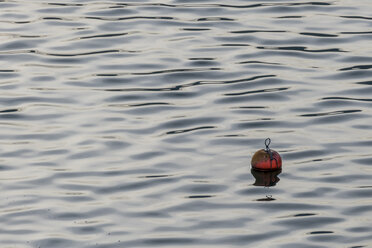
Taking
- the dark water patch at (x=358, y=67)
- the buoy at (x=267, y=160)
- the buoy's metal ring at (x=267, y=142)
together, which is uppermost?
the dark water patch at (x=358, y=67)

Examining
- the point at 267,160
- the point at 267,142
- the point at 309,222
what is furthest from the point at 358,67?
the point at 309,222

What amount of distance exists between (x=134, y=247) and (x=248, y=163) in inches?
112

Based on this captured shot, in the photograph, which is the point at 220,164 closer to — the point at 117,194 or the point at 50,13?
the point at 117,194

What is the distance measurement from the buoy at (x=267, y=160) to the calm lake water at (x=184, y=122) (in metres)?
0.16

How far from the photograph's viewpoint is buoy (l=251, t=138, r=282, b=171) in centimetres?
1330

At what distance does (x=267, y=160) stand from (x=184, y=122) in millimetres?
1880

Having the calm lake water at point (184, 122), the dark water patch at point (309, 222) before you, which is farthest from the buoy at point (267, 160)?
the dark water patch at point (309, 222)

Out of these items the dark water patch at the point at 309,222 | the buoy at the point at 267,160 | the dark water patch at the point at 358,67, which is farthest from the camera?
the dark water patch at the point at 358,67

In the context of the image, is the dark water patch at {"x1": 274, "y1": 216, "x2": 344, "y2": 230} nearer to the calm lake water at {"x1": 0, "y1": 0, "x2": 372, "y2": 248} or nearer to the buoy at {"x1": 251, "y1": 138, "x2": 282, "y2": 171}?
the calm lake water at {"x1": 0, "y1": 0, "x2": 372, "y2": 248}

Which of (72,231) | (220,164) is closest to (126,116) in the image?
(220,164)

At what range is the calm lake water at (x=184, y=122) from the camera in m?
11.9

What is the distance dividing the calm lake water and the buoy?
0.53 feet

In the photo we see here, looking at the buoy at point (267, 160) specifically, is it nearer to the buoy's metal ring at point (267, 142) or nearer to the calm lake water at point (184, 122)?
the buoy's metal ring at point (267, 142)

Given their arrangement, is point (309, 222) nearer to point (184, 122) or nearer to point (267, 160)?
point (267, 160)
